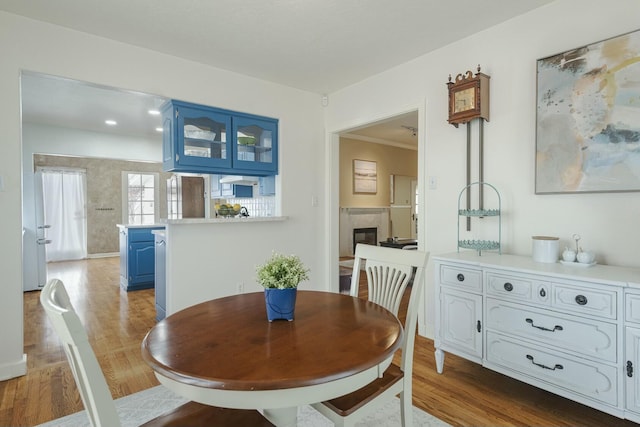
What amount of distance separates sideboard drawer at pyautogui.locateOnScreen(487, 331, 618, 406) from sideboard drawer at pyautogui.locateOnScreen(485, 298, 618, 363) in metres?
0.05

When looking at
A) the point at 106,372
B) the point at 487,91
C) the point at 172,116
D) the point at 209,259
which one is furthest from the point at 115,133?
the point at 487,91

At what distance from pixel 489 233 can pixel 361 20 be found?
6.09 feet

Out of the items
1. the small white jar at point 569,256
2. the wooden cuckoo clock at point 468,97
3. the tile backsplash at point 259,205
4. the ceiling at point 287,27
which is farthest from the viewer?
the tile backsplash at point 259,205

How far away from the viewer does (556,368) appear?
1.82 metres

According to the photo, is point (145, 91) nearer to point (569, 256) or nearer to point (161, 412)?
point (161, 412)

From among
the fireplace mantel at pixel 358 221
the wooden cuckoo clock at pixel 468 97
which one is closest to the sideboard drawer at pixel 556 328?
the wooden cuckoo clock at pixel 468 97

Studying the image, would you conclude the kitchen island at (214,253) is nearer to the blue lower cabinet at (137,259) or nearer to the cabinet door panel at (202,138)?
the cabinet door panel at (202,138)

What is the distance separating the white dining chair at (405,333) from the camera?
1.28 meters

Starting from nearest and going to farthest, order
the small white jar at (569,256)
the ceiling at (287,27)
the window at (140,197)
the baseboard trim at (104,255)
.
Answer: the small white jar at (569,256) < the ceiling at (287,27) < the baseboard trim at (104,255) < the window at (140,197)

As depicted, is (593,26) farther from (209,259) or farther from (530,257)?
(209,259)

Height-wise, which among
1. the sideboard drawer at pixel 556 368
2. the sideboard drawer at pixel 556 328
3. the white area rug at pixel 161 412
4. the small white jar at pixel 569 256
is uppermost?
the small white jar at pixel 569 256

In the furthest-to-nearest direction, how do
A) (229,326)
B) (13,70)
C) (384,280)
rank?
(13,70)
(384,280)
(229,326)

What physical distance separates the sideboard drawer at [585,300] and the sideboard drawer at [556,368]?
0.25 metres

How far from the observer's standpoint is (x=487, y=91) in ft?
8.52
